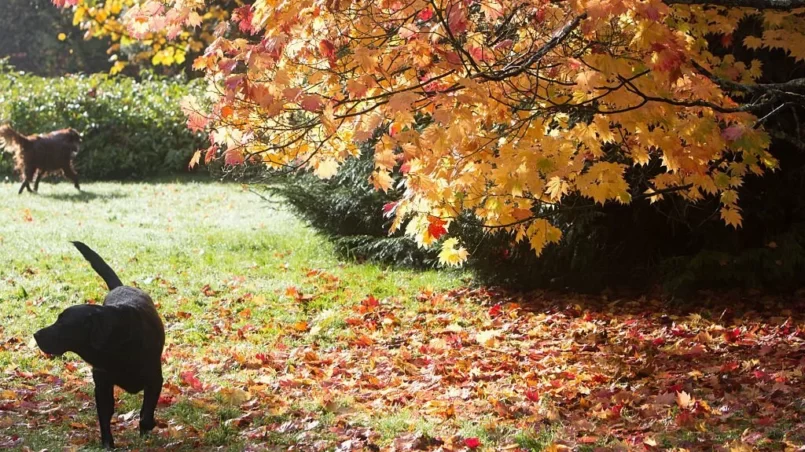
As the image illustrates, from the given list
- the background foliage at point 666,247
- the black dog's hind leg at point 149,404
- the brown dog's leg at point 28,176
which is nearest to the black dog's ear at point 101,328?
the black dog's hind leg at point 149,404

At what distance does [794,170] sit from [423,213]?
3.67m

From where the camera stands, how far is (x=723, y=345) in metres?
6.86

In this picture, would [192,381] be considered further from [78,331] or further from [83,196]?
[83,196]

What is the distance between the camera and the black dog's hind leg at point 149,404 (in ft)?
15.5

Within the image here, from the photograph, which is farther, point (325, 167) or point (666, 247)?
point (666, 247)

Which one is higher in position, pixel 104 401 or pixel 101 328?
pixel 101 328

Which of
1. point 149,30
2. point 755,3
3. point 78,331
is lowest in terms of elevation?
point 78,331

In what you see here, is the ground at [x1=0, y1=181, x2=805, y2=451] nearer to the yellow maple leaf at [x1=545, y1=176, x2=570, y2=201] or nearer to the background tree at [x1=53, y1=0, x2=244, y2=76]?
the yellow maple leaf at [x1=545, y1=176, x2=570, y2=201]

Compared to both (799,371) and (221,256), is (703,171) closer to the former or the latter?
(799,371)

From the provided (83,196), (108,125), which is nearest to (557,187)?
(83,196)

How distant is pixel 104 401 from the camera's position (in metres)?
4.54

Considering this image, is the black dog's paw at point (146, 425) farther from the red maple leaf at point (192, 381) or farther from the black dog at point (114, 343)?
the red maple leaf at point (192, 381)

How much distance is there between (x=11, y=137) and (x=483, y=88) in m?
11.9

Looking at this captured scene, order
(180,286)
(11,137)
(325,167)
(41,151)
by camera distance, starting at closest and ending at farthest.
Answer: (325,167), (180,286), (11,137), (41,151)
